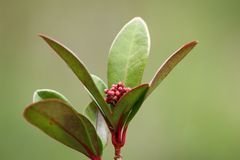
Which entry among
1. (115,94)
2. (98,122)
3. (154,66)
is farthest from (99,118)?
(154,66)

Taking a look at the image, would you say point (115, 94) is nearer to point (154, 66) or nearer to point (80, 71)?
point (80, 71)

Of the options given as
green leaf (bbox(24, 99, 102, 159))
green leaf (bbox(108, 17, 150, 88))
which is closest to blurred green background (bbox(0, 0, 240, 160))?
green leaf (bbox(108, 17, 150, 88))

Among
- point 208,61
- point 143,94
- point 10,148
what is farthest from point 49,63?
point 143,94

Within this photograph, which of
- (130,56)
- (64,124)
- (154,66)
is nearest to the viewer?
(64,124)

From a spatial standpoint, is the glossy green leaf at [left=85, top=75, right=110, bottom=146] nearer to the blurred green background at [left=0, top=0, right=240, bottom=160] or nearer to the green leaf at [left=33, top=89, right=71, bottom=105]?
the green leaf at [left=33, top=89, right=71, bottom=105]

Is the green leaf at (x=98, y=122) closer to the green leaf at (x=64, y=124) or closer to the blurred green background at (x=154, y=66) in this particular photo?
the green leaf at (x=64, y=124)

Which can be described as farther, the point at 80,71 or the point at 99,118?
the point at 99,118

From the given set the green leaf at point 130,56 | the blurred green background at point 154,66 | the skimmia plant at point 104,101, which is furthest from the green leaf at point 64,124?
the blurred green background at point 154,66
